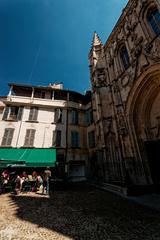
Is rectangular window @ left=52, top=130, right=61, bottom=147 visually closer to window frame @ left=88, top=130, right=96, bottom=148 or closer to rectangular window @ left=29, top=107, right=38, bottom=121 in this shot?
rectangular window @ left=29, top=107, right=38, bottom=121

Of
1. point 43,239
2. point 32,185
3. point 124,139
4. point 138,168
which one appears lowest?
point 43,239

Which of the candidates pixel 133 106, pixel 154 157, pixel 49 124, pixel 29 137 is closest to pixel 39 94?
pixel 49 124

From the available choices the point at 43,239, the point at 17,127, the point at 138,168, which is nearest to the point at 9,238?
the point at 43,239

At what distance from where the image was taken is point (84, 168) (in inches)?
588

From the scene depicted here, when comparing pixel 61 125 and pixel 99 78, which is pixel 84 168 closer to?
pixel 61 125

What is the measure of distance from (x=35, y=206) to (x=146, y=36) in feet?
42.3

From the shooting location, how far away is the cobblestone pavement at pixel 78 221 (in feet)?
11.7

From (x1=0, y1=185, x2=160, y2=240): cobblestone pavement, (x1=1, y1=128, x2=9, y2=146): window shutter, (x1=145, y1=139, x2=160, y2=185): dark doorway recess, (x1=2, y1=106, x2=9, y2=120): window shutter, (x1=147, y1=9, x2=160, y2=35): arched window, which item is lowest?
(x1=0, y1=185, x2=160, y2=240): cobblestone pavement

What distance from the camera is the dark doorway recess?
8986 millimetres

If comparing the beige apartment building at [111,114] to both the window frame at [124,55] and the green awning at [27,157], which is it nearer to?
the window frame at [124,55]

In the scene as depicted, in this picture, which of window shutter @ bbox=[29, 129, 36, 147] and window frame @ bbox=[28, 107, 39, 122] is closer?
window shutter @ bbox=[29, 129, 36, 147]

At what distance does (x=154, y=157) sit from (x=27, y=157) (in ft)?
32.7

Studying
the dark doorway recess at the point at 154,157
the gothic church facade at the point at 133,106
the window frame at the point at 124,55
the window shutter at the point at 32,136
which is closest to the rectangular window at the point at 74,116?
the gothic church facade at the point at 133,106

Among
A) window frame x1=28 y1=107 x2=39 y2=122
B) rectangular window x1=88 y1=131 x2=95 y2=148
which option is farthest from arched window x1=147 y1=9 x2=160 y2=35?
window frame x1=28 y1=107 x2=39 y2=122
